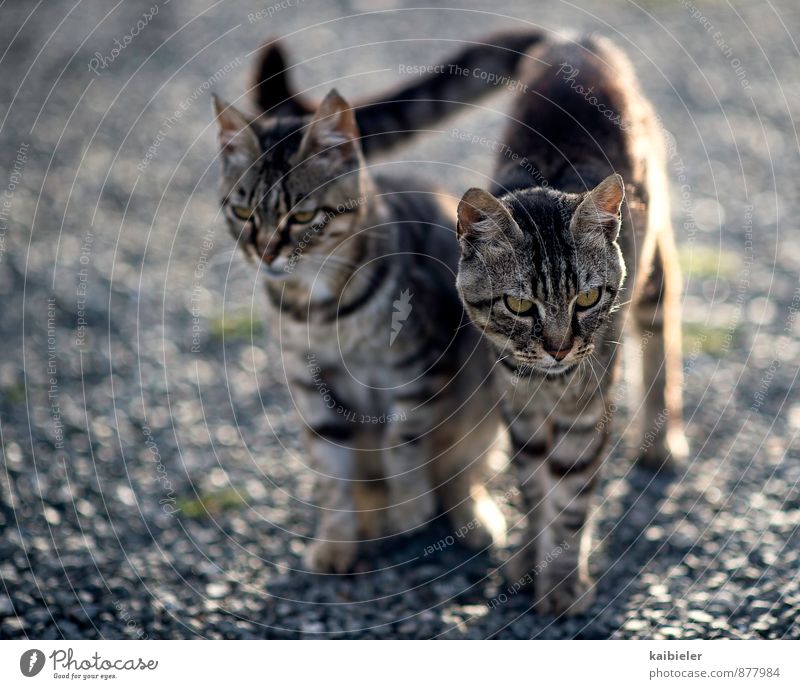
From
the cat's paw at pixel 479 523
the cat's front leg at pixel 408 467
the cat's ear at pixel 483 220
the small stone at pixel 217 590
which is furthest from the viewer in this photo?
the cat's paw at pixel 479 523

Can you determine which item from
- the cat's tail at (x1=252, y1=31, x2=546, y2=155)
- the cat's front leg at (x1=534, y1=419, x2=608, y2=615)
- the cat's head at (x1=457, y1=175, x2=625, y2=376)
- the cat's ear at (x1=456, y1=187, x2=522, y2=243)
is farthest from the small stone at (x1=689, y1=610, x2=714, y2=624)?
the cat's tail at (x1=252, y1=31, x2=546, y2=155)

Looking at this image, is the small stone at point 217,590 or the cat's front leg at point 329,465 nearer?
the small stone at point 217,590

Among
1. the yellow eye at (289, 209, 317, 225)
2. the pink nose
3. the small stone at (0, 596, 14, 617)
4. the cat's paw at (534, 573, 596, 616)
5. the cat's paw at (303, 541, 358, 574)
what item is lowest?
the small stone at (0, 596, 14, 617)

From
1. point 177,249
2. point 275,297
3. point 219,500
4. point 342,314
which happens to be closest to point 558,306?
point 342,314

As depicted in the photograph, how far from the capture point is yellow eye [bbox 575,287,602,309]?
3814 millimetres

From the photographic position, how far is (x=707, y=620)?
446cm

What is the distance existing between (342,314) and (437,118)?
131cm

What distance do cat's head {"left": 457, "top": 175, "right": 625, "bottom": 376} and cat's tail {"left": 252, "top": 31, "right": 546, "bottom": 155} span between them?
145cm

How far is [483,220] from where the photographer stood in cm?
376

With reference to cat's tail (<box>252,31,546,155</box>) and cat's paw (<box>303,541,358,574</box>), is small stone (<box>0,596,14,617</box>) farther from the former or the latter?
cat's tail (<box>252,31,546,155</box>)

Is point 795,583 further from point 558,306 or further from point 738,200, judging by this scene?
point 738,200

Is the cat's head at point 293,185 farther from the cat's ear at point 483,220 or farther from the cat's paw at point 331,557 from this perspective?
the cat's paw at point 331,557

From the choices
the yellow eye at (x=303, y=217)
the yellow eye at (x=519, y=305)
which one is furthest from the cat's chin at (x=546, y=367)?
the yellow eye at (x=303, y=217)

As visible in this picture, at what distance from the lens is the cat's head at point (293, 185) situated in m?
4.48
